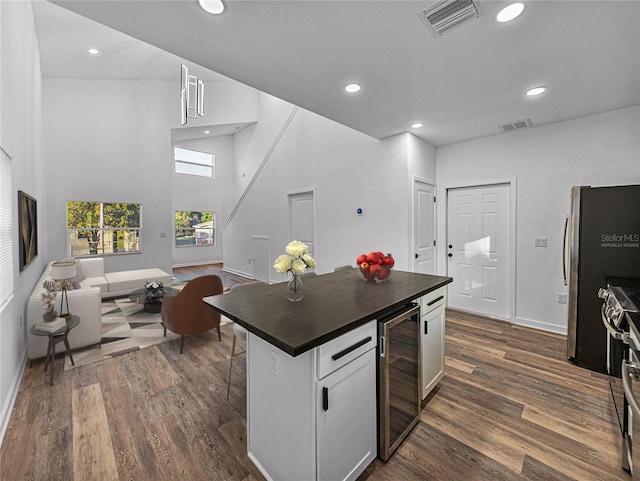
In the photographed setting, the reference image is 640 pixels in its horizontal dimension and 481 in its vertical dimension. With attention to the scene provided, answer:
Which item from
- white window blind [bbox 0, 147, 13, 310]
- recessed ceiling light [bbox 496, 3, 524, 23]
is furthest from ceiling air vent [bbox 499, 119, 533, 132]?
white window blind [bbox 0, 147, 13, 310]

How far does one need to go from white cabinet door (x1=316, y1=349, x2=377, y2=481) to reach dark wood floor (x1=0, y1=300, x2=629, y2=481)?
0.63 feet

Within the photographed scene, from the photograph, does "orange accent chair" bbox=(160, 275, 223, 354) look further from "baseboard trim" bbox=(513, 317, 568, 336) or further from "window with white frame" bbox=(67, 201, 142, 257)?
"window with white frame" bbox=(67, 201, 142, 257)

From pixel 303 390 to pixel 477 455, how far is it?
127cm

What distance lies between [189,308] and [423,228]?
330cm

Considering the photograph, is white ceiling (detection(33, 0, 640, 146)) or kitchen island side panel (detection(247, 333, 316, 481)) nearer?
kitchen island side panel (detection(247, 333, 316, 481))

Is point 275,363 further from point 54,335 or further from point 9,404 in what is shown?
point 54,335

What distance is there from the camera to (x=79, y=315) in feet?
9.87

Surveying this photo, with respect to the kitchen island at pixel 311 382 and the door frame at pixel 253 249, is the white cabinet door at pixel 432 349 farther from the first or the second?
the door frame at pixel 253 249

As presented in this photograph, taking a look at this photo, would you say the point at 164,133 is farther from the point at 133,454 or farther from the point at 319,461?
the point at 319,461

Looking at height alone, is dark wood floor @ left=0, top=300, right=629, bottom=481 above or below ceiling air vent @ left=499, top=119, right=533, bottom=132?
below

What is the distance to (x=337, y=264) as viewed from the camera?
16.0 feet

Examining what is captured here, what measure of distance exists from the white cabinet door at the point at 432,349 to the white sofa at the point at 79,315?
133 inches

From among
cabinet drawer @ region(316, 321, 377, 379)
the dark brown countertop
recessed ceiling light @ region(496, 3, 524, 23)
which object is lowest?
cabinet drawer @ region(316, 321, 377, 379)

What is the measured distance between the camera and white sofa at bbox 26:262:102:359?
9.12ft
